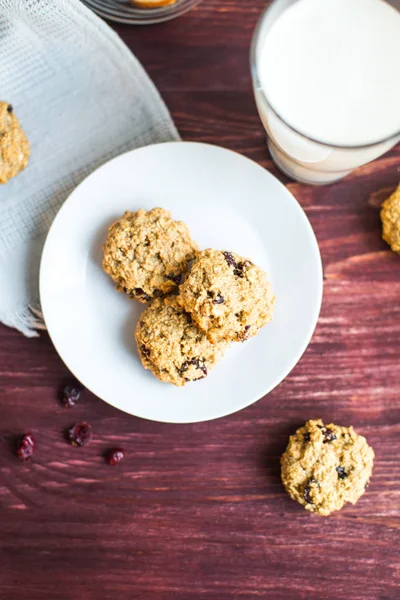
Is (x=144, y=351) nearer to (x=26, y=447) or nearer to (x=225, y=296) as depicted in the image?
(x=225, y=296)

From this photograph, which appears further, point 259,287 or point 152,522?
point 152,522

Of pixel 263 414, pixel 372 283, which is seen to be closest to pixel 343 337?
pixel 372 283

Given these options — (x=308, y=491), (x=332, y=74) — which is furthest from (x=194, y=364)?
(x=332, y=74)

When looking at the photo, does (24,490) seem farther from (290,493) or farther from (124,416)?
(290,493)

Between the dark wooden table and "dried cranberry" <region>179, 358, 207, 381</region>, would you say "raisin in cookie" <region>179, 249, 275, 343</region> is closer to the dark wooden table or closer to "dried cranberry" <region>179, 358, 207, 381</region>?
"dried cranberry" <region>179, 358, 207, 381</region>

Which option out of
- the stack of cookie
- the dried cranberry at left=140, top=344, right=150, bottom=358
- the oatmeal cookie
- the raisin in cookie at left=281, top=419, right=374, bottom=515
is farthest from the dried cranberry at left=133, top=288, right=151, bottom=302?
the oatmeal cookie
